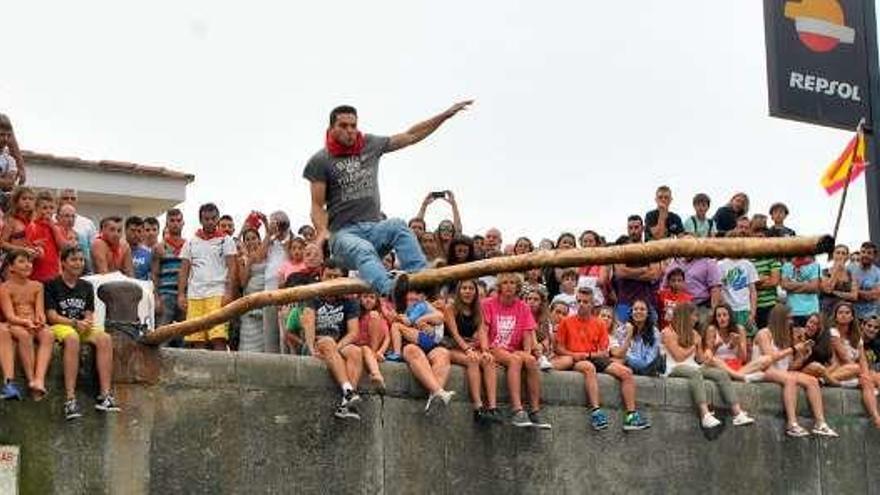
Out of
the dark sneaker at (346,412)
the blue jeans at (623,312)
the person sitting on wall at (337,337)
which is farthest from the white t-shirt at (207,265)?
the blue jeans at (623,312)

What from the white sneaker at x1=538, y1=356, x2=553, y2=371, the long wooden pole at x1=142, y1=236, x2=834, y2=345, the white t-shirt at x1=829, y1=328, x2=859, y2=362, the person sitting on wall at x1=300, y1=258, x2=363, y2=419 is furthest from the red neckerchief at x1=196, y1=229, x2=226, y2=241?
the white t-shirt at x1=829, y1=328, x2=859, y2=362

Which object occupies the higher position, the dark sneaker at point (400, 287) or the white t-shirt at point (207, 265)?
the white t-shirt at point (207, 265)

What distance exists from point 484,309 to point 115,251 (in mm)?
2979

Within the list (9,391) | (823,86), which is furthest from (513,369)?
(823,86)

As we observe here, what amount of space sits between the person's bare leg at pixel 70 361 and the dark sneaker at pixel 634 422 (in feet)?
17.8

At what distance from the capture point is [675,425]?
14820 mm

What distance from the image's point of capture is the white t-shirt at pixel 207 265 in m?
13.2

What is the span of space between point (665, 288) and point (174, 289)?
183 inches

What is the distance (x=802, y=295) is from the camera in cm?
1633

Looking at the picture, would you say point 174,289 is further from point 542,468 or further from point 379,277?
point 379,277

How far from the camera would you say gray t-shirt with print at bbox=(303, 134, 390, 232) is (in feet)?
32.0

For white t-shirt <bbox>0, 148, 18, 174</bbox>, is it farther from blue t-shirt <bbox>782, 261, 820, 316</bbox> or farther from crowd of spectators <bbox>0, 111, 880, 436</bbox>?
blue t-shirt <bbox>782, 261, 820, 316</bbox>

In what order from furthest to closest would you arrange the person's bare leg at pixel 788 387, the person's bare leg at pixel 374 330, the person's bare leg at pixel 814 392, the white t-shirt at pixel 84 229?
the person's bare leg at pixel 814 392, the person's bare leg at pixel 788 387, the white t-shirt at pixel 84 229, the person's bare leg at pixel 374 330

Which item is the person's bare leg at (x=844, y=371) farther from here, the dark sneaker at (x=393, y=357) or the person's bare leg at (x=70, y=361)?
the person's bare leg at (x=70, y=361)
